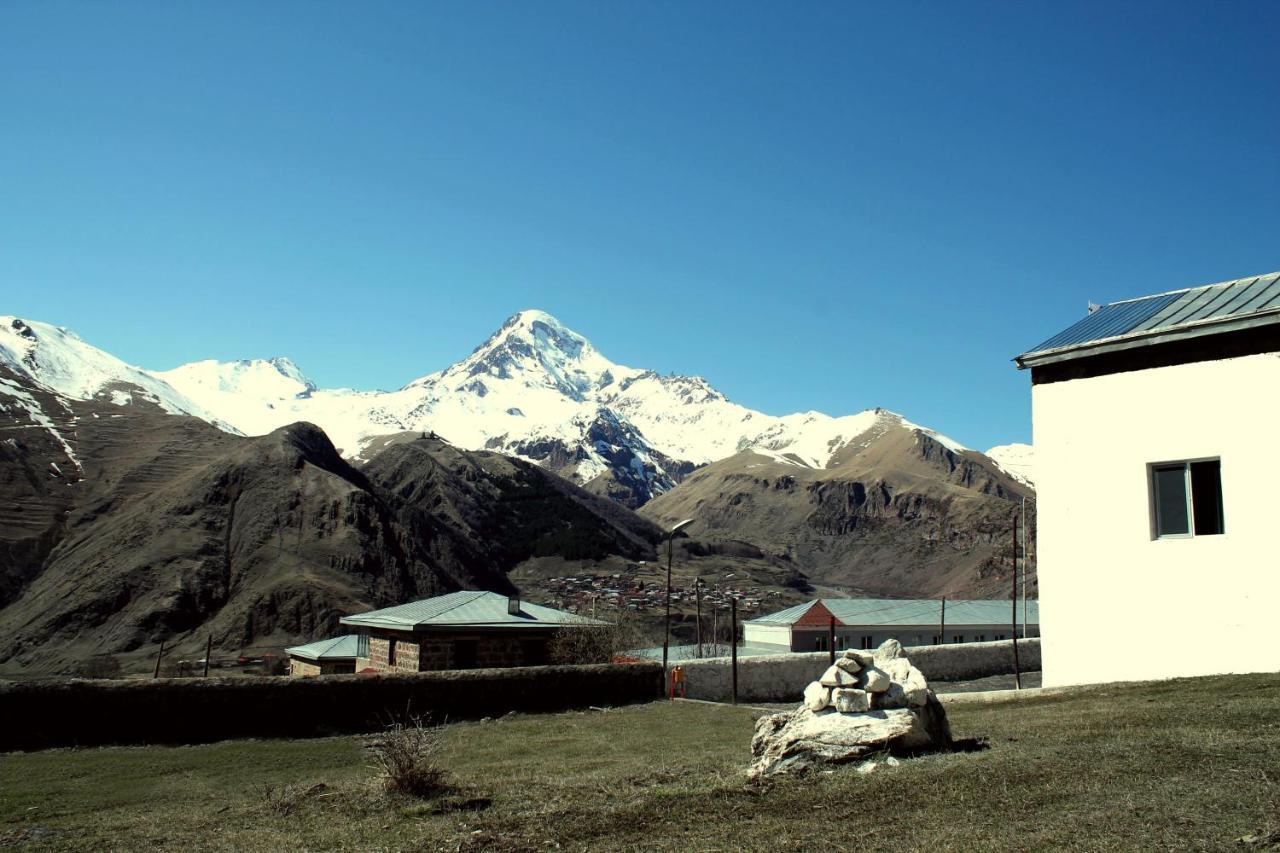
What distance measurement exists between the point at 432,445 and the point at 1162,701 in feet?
604

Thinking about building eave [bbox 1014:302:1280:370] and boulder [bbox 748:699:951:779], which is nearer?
boulder [bbox 748:699:951:779]

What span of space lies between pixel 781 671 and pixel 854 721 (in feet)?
73.2

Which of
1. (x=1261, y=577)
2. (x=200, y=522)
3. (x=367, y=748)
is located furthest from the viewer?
(x=200, y=522)

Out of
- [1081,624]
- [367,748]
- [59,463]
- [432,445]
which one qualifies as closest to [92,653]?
[59,463]

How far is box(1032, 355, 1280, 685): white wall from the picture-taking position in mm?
A: 16000

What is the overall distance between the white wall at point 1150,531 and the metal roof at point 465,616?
1937 cm

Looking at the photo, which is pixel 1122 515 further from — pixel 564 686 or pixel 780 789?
pixel 564 686

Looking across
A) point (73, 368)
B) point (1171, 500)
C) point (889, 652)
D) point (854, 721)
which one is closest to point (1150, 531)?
point (1171, 500)

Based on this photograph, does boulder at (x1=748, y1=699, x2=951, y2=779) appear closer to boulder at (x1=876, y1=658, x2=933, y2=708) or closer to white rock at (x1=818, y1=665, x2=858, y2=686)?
boulder at (x1=876, y1=658, x2=933, y2=708)

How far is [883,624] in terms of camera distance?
175ft

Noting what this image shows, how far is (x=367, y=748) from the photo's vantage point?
64.2 ft

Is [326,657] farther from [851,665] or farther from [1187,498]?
[851,665]

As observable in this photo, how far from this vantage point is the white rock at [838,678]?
35.9 ft

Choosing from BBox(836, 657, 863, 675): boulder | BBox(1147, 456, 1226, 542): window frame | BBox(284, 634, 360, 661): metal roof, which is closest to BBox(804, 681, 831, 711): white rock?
BBox(836, 657, 863, 675): boulder
